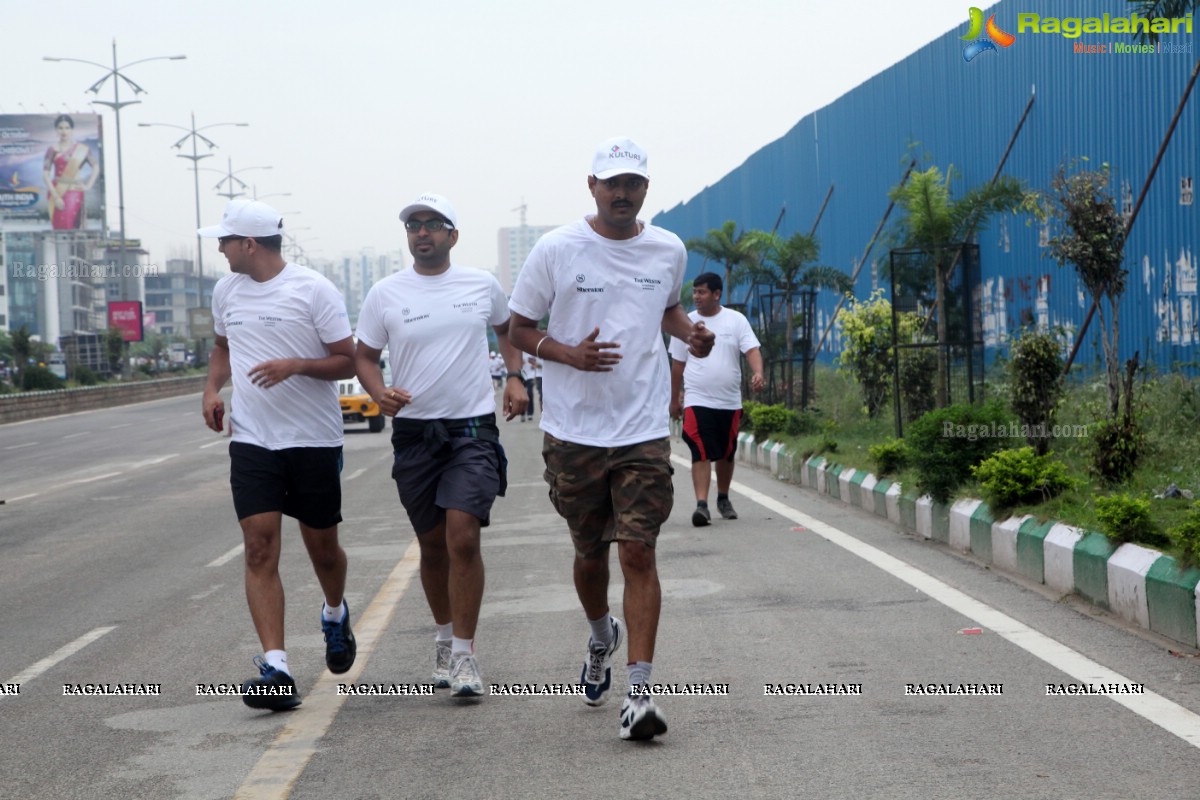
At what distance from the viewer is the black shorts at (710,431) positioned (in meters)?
11.8

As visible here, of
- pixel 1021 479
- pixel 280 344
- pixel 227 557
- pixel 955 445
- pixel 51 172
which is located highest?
pixel 51 172

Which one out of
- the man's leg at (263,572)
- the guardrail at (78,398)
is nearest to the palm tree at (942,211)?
the man's leg at (263,572)

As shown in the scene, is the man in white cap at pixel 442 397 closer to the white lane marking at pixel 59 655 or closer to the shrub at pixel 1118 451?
the white lane marking at pixel 59 655

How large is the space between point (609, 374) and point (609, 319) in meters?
0.20

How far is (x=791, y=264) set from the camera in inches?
998

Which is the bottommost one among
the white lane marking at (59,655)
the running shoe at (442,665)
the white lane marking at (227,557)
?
the white lane marking at (227,557)

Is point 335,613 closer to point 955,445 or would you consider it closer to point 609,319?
point 609,319

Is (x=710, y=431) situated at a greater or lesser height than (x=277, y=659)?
greater

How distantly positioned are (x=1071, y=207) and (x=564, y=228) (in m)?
6.74

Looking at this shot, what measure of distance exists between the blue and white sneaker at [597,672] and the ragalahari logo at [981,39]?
1751 centimetres

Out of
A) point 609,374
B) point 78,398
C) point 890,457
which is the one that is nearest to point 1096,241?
point 890,457

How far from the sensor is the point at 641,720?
497 cm

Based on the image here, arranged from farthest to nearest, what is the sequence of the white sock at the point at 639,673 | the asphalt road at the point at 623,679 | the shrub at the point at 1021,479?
the shrub at the point at 1021,479 → the white sock at the point at 639,673 → the asphalt road at the point at 623,679

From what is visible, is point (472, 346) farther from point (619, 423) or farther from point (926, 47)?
point (926, 47)
